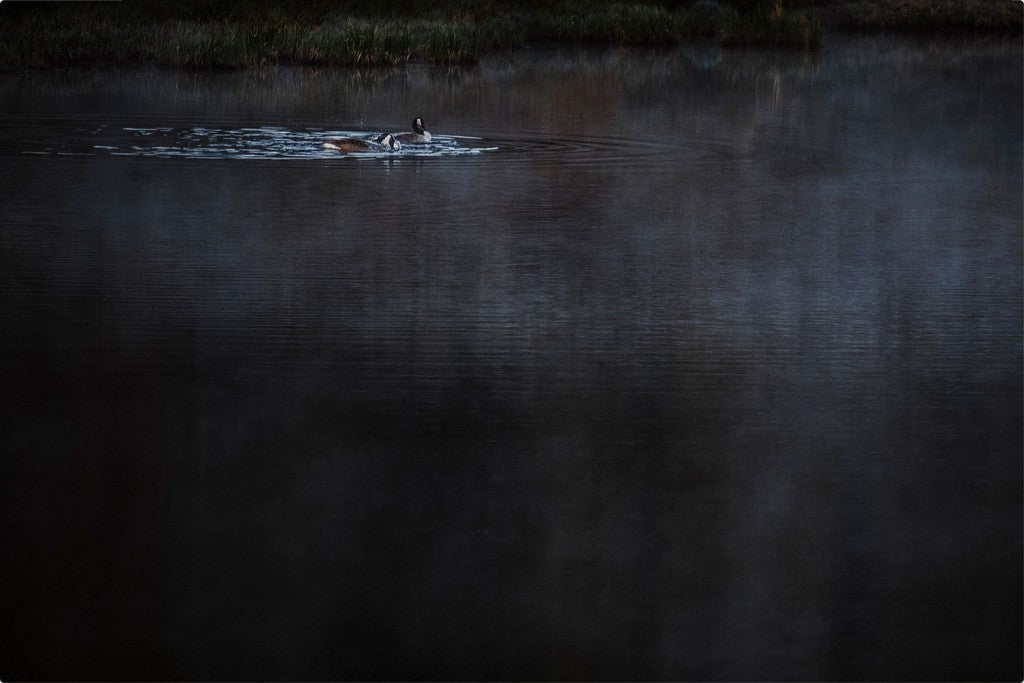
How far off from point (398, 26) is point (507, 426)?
70.5 ft

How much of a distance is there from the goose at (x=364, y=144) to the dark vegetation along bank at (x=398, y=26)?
9.28 meters

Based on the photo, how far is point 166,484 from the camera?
510 cm

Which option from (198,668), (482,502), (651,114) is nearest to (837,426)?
(482,502)

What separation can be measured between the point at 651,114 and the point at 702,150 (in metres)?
3.40

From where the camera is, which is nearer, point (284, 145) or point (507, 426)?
point (507, 426)

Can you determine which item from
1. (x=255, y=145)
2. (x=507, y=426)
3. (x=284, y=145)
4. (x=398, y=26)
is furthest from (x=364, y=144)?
(x=398, y=26)

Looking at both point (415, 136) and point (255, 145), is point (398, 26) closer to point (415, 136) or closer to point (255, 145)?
point (415, 136)

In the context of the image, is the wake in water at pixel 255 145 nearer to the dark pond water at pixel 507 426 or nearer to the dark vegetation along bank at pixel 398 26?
the dark pond water at pixel 507 426

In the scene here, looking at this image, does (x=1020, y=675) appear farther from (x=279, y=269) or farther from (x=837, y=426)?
(x=279, y=269)

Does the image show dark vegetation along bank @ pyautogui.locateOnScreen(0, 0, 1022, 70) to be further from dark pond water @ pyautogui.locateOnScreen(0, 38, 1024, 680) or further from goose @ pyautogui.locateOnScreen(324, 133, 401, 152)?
dark pond water @ pyautogui.locateOnScreen(0, 38, 1024, 680)

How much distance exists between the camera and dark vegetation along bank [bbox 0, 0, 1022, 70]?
23.5m

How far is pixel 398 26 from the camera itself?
26.5 meters

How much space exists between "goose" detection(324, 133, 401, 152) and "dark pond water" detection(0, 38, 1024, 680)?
1596 mm

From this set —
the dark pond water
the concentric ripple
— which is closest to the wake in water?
the concentric ripple
